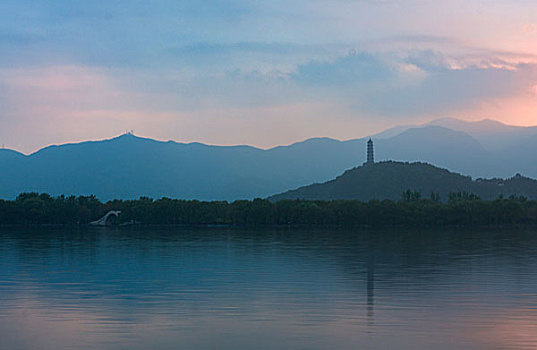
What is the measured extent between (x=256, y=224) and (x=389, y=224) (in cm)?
2837

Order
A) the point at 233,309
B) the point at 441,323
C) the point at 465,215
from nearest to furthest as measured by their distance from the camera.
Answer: the point at 441,323
the point at 233,309
the point at 465,215

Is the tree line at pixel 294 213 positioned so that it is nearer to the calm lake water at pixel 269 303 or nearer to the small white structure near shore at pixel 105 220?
the small white structure near shore at pixel 105 220

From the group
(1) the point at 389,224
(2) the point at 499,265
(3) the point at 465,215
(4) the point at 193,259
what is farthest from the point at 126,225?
(2) the point at 499,265

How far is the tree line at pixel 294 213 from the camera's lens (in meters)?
140

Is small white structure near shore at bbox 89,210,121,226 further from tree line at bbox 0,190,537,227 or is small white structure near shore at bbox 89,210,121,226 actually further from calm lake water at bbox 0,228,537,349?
calm lake water at bbox 0,228,537,349

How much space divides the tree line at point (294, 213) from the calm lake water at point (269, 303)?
296ft

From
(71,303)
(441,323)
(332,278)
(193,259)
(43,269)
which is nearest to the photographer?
(441,323)

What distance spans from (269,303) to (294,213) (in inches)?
4479

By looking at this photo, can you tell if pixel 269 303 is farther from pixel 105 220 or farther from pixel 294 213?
pixel 105 220

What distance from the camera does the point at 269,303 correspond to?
89.9 feet

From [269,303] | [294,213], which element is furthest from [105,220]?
[269,303]

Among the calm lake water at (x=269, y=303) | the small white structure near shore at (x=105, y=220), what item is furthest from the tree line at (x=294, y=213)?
the calm lake water at (x=269, y=303)

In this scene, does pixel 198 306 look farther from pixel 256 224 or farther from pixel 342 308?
pixel 256 224

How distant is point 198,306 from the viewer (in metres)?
26.7
